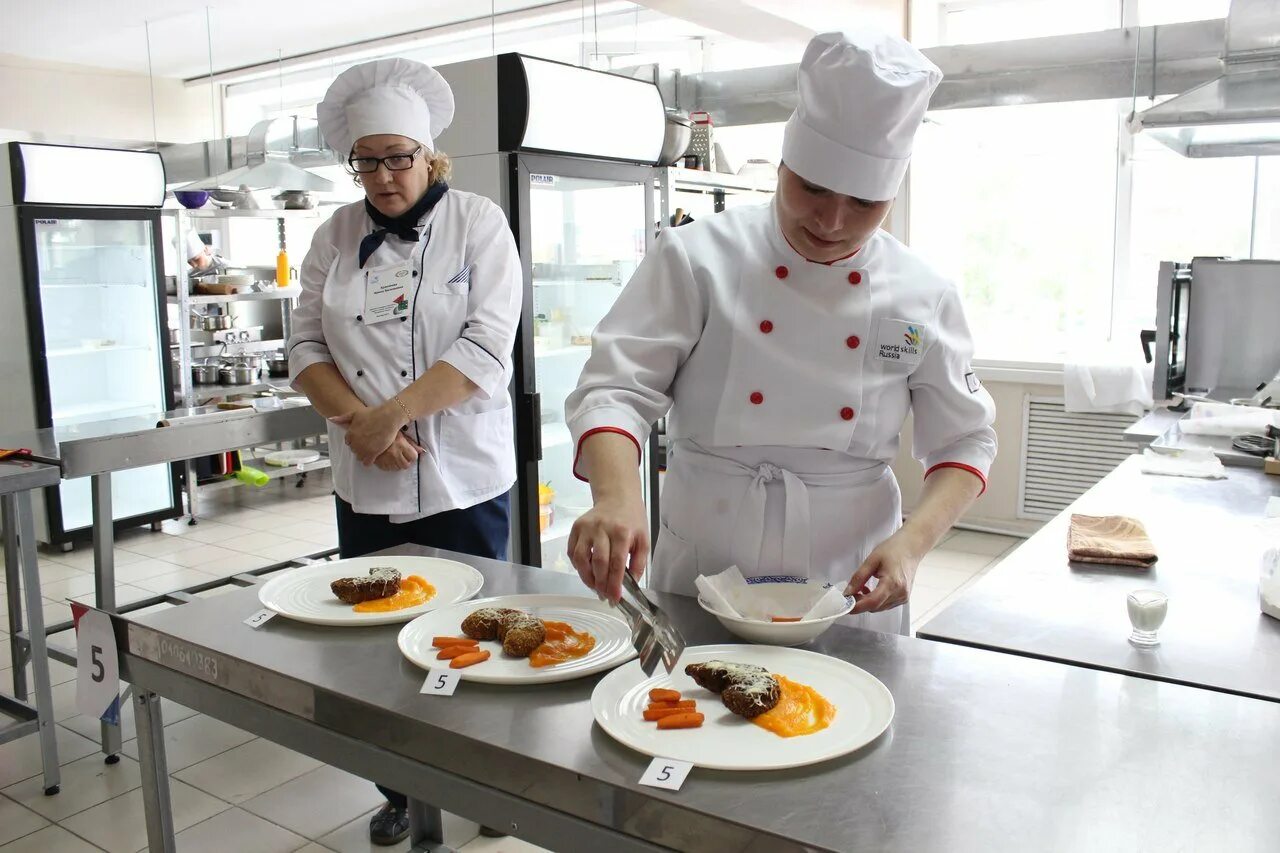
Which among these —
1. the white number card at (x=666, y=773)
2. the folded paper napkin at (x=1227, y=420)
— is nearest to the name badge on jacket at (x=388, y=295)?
the white number card at (x=666, y=773)

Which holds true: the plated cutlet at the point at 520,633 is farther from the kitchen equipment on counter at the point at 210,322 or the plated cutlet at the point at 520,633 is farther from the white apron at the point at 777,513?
the kitchen equipment on counter at the point at 210,322

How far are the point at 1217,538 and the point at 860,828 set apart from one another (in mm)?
1705

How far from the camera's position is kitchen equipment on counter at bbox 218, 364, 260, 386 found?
6191 millimetres

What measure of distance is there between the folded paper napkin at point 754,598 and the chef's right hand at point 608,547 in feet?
0.53

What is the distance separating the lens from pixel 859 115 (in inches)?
54.6

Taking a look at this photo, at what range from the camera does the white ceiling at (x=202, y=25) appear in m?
6.11

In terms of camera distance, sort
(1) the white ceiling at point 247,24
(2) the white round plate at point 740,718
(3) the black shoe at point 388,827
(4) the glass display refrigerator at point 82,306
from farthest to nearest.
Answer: (4) the glass display refrigerator at point 82,306 → (1) the white ceiling at point 247,24 → (3) the black shoe at point 388,827 → (2) the white round plate at point 740,718

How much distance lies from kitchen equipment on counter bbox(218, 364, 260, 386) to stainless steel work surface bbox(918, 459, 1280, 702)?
5101mm

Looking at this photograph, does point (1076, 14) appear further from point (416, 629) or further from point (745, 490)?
point (416, 629)

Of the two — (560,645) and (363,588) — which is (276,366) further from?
(560,645)

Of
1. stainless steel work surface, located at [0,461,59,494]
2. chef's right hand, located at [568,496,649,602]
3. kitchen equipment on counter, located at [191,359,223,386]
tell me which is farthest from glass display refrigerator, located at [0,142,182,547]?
chef's right hand, located at [568,496,649,602]

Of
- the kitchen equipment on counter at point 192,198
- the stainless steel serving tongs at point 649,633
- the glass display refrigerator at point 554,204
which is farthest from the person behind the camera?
the kitchen equipment on counter at point 192,198

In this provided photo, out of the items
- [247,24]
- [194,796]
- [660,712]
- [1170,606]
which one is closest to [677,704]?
[660,712]

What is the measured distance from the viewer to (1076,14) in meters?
5.17
